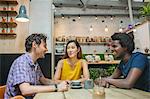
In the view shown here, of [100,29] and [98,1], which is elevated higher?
[98,1]

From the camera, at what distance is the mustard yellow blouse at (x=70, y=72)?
339 cm

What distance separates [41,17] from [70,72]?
2257mm

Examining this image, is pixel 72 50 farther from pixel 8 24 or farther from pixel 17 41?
pixel 8 24

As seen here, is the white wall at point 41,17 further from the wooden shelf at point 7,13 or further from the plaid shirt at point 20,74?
the plaid shirt at point 20,74

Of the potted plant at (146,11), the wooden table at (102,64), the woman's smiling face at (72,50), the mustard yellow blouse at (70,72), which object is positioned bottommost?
the wooden table at (102,64)

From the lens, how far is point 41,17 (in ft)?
17.3

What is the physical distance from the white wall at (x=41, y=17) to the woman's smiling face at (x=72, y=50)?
5.28 feet

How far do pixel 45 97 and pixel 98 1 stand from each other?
9315 mm

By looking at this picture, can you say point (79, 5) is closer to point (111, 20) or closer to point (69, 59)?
point (111, 20)

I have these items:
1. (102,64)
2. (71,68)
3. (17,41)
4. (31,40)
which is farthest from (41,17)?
(102,64)

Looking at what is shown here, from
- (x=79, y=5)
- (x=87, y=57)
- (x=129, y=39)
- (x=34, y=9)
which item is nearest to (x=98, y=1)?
(x=79, y=5)

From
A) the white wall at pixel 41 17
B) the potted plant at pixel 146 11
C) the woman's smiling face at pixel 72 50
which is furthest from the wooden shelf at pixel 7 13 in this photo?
the potted plant at pixel 146 11

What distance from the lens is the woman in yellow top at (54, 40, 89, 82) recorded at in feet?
11.1

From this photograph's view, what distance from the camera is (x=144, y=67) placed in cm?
231
